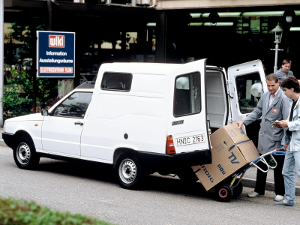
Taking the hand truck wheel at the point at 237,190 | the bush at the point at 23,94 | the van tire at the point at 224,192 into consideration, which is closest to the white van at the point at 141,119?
the van tire at the point at 224,192

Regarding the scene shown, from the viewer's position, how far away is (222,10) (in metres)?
15.5

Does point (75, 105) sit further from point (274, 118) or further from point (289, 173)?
point (289, 173)

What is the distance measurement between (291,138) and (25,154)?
510 centimetres

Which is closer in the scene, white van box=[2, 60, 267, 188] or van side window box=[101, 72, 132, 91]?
white van box=[2, 60, 267, 188]

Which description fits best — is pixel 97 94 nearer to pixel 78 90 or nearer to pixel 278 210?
pixel 78 90

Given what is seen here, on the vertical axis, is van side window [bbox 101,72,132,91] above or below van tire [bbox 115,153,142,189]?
above

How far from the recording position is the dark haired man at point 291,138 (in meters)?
6.39

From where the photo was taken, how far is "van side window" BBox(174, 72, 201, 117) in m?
6.88

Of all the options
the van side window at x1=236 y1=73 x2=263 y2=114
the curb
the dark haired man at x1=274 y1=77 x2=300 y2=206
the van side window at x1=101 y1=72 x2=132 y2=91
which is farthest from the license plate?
the van side window at x1=236 y1=73 x2=263 y2=114

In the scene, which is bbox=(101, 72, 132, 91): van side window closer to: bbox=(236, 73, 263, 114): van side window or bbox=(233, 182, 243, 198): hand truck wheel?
bbox=(233, 182, 243, 198): hand truck wheel

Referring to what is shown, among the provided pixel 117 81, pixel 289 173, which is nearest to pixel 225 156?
pixel 289 173

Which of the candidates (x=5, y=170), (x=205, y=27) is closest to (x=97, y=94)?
(x=5, y=170)

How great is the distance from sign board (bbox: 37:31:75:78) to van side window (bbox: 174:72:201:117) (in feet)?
23.2

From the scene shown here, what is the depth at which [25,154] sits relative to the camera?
29.0ft
